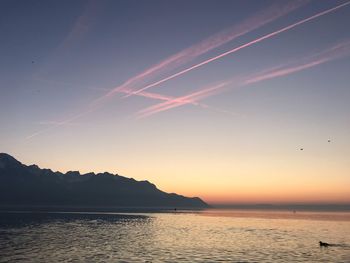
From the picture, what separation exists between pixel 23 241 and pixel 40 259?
75.2 feet

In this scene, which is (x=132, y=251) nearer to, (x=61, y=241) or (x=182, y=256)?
(x=182, y=256)

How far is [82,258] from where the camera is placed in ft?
187

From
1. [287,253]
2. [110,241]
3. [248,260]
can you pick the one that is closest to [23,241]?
[110,241]

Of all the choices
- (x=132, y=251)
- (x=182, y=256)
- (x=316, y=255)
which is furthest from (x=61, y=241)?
(x=316, y=255)

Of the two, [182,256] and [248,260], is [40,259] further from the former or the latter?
[248,260]

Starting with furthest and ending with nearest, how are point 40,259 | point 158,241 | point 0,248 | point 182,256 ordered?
point 158,241 → point 0,248 → point 182,256 → point 40,259

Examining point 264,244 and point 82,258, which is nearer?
point 82,258

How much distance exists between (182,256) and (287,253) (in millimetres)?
19089

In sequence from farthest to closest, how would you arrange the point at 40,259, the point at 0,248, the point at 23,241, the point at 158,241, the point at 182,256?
the point at 158,241
the point at 23,241
the point at 0,248
the point at 182,256
the point at 40,259

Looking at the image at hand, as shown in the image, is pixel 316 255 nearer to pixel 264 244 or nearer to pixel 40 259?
pixel 264 244

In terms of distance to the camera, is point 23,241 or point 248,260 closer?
point 248,260

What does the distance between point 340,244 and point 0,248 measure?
6677 centimetres

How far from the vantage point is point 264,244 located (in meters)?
79.2

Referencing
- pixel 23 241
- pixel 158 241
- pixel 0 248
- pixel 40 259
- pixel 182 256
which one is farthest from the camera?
pixel 158 241
